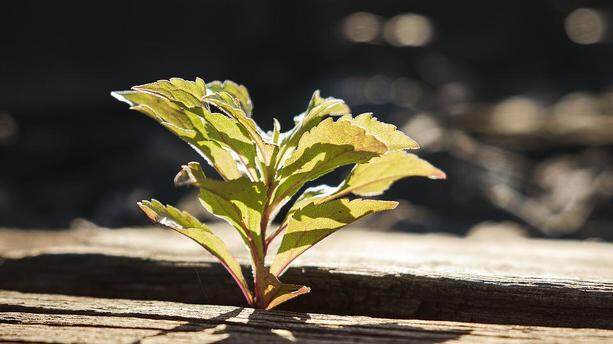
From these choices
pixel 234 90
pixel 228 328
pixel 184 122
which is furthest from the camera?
pixel 234 90

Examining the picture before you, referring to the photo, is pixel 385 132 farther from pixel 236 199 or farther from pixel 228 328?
pixel 228 328

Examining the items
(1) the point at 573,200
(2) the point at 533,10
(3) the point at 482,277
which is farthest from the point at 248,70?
(3) the point at 482,277

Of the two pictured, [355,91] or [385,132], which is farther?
[355,91]

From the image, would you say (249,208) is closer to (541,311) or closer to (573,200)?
(541,311)

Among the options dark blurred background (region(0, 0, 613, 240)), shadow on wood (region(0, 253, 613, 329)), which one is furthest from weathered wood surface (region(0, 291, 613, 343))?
dark blurred background (region(0, 0, 613, 240))

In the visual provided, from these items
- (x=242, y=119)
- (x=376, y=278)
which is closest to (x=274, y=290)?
(x=376, y=278)

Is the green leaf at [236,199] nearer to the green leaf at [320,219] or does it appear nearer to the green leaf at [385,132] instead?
the green leaf at [320,219]

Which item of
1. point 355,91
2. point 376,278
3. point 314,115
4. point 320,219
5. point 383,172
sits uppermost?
point 355,91
